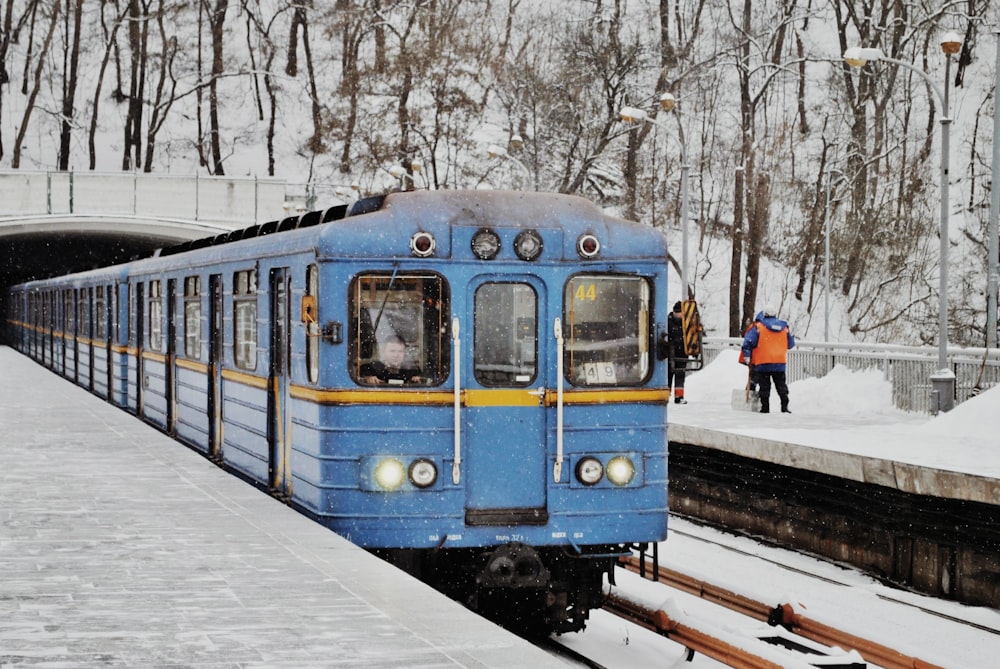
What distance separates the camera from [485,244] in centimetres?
954

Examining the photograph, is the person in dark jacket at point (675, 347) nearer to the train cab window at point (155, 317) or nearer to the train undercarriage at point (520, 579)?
the train undercarriage at point (520, 579)

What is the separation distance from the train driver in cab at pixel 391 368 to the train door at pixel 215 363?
12.5ft

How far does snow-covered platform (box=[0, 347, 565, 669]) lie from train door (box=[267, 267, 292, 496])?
0.93 ft

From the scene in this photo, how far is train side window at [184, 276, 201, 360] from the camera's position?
14.1m

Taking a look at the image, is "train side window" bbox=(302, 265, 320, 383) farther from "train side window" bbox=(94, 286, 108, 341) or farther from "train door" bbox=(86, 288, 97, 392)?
"train door" bbox=(86, 288, 97, 392)

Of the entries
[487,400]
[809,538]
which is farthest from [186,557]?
[809,538]

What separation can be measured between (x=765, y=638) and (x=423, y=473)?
2.74m

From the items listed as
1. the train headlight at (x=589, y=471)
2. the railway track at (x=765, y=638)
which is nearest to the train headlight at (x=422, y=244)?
the train headlight at (x=589, y=471)

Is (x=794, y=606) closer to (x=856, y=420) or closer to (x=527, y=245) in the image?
(x=527, y=245)

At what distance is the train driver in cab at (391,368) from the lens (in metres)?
9.42

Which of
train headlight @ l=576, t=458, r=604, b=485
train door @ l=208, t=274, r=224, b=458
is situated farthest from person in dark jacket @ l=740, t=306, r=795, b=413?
train headlight @ l=576, t=458, r=604, b=485

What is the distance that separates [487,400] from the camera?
942 cm

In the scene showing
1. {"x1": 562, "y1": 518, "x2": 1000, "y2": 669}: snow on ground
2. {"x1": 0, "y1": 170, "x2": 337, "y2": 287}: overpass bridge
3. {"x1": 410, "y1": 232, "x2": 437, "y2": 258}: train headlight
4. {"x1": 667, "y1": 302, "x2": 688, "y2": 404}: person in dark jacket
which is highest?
{"x1": 0, "y1": 170, "x2": 337, "y2": 287}: overpass bridge

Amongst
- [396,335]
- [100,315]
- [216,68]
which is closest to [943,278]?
[396,335]
